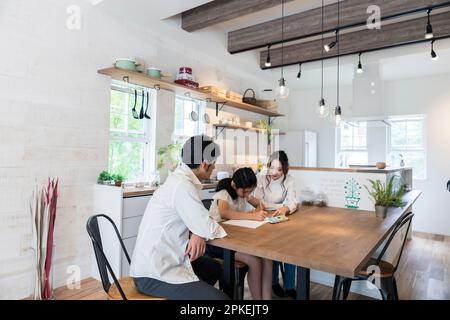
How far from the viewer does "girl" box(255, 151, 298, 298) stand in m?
2.53

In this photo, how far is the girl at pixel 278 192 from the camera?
8.30 feet

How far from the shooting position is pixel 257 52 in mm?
4984

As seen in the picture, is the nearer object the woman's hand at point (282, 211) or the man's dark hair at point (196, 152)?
the man's dark hair at point (196, 152)

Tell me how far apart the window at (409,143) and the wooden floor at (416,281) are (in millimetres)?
1529

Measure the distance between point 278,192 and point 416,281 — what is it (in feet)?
5.84

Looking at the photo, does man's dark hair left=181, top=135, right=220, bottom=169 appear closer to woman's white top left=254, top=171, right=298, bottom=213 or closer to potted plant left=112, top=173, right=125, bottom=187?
woman's white top left=254, top=171, right=298, bottom=213

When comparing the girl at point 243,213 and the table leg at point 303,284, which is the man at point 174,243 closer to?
the table leg at point 303,284

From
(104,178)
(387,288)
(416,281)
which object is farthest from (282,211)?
(416,281)

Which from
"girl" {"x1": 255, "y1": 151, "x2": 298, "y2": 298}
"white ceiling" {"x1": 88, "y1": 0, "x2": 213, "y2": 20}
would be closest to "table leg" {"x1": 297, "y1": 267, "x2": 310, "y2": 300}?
"girl" {"x1": 255, "y1": 151, "x2": 298, "y2": 298}

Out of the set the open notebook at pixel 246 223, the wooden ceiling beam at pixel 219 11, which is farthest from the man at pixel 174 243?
the wooden ceiling beam at pixel 219 11

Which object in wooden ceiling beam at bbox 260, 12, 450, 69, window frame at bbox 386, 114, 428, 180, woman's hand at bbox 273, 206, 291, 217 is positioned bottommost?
woman's hand at bbox 273, 206, 291, 217

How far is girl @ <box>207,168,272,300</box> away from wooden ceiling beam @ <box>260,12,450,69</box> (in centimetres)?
298

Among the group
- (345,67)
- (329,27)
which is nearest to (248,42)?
(329,27)

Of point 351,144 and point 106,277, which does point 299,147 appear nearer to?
point 351,144
